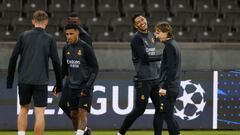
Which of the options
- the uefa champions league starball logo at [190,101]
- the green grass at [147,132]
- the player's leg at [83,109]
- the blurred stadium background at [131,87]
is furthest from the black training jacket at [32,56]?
the uefa champions league starball logo at [190,101]

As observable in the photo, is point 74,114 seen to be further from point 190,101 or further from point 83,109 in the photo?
point 190,101

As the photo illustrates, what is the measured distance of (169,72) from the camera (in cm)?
933

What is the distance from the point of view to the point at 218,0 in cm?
1752

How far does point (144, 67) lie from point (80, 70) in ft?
3.28

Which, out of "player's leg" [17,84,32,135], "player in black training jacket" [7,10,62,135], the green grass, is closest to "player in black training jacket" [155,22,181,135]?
"player in black training jacket" [7,10,62,135]

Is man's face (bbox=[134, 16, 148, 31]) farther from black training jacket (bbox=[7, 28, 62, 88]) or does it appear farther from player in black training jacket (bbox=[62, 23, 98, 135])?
black training jacket (bbox=[7, 28, 62, 88])

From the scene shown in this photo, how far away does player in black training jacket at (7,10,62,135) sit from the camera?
9.27 m

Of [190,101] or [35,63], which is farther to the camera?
[190,101]

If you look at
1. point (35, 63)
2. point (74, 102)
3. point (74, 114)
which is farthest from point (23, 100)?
point (74, 114)

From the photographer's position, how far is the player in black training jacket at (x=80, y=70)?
9.79 m

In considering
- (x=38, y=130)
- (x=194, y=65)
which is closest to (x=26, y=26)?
(x=194, y=65)

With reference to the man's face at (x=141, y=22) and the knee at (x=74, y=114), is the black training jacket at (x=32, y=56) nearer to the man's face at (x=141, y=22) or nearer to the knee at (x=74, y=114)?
the knee at (x=74, y=114)

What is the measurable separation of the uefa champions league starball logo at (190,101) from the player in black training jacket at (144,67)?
6.99 feet

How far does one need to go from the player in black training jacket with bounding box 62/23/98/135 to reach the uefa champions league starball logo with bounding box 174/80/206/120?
289 cm
